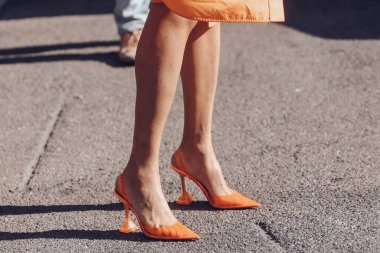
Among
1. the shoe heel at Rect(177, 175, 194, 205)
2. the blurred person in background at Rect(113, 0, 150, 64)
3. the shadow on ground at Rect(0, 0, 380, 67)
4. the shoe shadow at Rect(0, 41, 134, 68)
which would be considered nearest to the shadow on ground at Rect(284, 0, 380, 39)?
the shadow on ground at Rect(0, 0, 380, 67)

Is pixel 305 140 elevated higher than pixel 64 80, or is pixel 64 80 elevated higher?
pixel 305 140

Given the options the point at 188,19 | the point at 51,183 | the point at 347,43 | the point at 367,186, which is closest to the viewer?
the point at 188,19

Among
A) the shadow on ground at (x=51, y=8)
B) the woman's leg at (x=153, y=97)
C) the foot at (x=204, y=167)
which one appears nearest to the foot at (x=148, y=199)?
the woman's leg at (x=153, y=97)

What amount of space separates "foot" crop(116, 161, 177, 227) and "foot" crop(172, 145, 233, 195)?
0.30 m

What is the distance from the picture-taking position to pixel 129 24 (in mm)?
6891

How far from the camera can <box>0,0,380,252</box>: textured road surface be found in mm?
3654

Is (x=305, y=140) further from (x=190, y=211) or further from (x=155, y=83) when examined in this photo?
(x=155, y=83)

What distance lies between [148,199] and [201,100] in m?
0.45

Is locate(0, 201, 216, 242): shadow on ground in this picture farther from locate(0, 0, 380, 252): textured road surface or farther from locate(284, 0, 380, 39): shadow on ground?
locate(284, 0, 380, 39): shadow on ground

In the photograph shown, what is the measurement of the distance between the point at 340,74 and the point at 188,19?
3073mm

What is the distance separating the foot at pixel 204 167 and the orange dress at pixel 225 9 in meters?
0.66

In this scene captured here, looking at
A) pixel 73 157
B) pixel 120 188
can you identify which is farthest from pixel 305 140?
pixel 120 188

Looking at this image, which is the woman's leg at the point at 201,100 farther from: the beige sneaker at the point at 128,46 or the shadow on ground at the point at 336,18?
the shadow on ground at the point at 336,18

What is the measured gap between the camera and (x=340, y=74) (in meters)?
6.30
